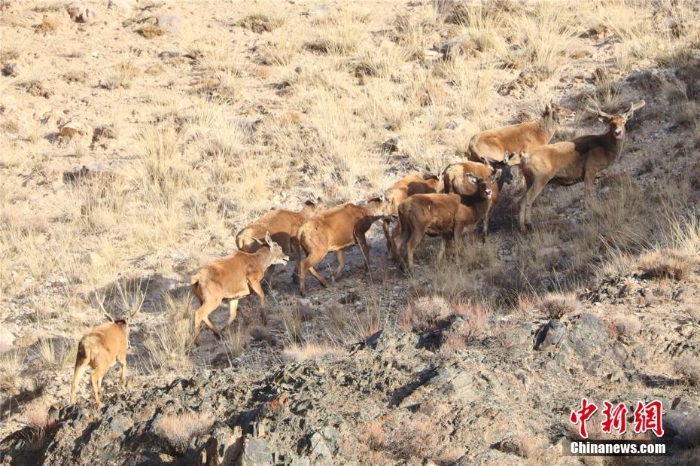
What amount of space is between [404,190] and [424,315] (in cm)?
542

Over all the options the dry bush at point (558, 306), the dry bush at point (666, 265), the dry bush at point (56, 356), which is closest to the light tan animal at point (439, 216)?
the dry bush at point (666, 265)

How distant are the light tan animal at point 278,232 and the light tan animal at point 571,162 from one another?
3.89m

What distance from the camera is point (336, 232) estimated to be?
15.7 meters

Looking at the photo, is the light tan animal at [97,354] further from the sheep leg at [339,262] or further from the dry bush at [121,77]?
the dry bush at [121,77]

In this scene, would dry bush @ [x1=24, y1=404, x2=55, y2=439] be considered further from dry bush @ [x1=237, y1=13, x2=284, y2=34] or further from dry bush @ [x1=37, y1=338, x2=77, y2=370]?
dry bush @ [x1=237, y1=13, x2=284, y2=34]

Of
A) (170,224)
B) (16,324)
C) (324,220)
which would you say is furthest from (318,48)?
(16,324)

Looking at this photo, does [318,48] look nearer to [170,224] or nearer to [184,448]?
[170,224]

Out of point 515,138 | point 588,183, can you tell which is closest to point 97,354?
point 588,183

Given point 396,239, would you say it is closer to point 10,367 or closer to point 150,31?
point 10,367

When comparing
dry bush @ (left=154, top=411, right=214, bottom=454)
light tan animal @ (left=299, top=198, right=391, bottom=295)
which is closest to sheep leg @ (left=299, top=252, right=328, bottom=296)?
light tan animal @ (left=299, top=198, right=391, bottom=295)

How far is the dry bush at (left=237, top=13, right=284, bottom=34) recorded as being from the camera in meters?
26.5

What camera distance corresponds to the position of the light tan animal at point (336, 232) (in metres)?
15.4

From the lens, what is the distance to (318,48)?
2553 centimetres

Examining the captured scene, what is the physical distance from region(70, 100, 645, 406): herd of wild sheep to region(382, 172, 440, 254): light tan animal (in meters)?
0.02
